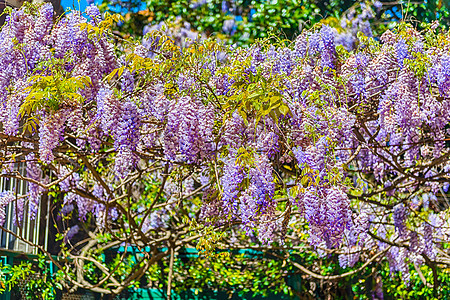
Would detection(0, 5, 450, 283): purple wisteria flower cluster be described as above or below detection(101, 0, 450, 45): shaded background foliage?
below

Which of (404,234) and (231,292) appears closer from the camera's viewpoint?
(404,234)

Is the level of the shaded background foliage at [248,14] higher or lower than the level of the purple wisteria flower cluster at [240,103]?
higher

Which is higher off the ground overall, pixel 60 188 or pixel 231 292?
pixel 60 188

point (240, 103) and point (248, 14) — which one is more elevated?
point (248, 14)

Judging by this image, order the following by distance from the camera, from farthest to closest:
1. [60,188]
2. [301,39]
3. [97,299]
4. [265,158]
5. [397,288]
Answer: [397,288], [97,299], [60,188], [301,39], [265,158]

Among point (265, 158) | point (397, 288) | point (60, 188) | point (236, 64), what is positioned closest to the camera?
point (265, 158)

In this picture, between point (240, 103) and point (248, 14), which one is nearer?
point (240, 103)

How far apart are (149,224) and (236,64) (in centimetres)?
340

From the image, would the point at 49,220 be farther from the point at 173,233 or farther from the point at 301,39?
the point at 301,39

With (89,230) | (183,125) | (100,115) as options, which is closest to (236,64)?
(183,125)

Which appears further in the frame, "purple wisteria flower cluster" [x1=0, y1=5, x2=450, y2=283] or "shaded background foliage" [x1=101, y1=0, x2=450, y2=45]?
"shaded background foliage" [x1=101, y1=0, x2=450, y2=45]

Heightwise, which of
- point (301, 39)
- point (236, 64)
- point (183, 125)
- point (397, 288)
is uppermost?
point (301, 39)

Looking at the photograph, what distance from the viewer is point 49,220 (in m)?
6.29

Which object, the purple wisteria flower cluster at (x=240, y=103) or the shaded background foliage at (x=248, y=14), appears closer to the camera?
the purple wisteria flower cluster at (x=240, y=103)
